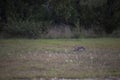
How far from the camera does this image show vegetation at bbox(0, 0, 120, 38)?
58.3ft

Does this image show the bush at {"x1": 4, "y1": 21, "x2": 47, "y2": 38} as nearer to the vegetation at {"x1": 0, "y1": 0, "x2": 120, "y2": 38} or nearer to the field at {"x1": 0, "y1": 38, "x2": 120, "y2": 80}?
the vegetation at {"x1": 0, "y1": 0, "x2": 120, "y2": 38}

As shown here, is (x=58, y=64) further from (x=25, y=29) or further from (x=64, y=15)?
(x=64, y=15)

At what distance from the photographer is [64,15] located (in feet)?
63.5

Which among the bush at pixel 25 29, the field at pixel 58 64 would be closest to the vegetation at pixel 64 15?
the bush at pixel 25 29

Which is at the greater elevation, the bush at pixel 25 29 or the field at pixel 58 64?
the field at pixel 58 64

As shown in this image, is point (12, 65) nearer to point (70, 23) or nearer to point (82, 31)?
point (82, 31)

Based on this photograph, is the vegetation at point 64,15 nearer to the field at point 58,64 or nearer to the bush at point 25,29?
the bush at point 25,29

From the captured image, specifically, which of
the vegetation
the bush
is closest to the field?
the bush

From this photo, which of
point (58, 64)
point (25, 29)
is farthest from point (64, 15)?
point (58, 64)

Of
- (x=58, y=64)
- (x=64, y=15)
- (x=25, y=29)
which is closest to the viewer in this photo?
(x=58, y=64)

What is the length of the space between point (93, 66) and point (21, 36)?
9432 millimetres

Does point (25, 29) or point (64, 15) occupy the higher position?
point (64, 15)

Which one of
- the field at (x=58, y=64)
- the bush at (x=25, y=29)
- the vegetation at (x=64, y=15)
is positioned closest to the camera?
the field at (x=58, y=64)

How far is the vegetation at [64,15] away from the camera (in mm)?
17781
